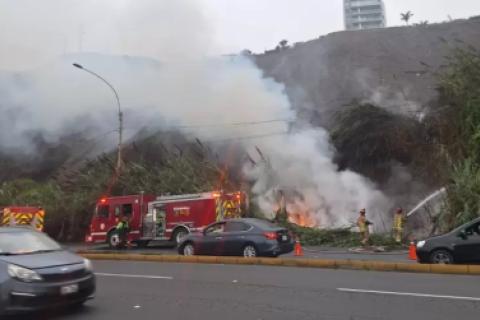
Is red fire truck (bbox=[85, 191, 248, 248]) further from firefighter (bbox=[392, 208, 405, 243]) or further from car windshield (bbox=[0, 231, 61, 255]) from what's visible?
car windshield (bbox=[0, 231, 61, 255])

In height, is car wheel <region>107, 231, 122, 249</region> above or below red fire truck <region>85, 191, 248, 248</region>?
below

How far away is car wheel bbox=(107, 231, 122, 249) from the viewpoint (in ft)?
75.4

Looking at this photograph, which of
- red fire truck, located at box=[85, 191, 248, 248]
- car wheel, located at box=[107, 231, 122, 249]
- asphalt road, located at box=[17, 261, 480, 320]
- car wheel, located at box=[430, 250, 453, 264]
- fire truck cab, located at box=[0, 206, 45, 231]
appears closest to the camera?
asphalt road, located at box=[17, 261, 480, 320]

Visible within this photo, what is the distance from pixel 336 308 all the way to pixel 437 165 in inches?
696

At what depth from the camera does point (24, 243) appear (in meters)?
7.80

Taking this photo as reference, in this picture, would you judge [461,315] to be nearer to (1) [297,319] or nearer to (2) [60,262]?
(1) [297,319]

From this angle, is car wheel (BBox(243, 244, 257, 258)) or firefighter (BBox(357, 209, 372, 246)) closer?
car wheel (BBox(243, 244, 257, 258))

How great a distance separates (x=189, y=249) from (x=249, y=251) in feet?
6.70

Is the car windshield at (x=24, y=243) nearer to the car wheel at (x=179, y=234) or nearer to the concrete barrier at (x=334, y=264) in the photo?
the concrete barrier at (x=334, y=264)

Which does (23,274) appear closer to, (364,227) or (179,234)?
(364,227)

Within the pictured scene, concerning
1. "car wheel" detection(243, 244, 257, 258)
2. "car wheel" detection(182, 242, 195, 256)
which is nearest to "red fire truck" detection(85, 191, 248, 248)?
"car wheel" detection(182, 242, 195, 256)

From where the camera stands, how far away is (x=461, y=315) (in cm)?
673

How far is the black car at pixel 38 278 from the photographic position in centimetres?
660

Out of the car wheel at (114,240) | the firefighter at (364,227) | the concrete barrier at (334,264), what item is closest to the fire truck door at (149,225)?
the car wheel at (114,240)
